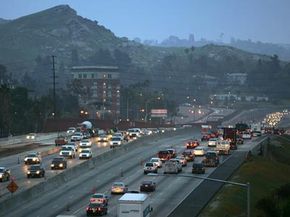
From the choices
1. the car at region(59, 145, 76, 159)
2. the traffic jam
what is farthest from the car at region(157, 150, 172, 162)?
the car at region(59, 145, 76, 159)

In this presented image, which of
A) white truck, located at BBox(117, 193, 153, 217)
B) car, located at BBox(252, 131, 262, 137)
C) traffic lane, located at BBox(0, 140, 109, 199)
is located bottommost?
car, located at BBox(252, 131, 262, 137)

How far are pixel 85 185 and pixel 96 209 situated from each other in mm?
19424

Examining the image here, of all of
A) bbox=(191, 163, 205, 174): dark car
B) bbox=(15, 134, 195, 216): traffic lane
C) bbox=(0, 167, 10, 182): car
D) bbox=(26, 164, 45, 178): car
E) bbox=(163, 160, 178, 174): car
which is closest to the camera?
bbox=(15, 134, 195, 216): traffic lane

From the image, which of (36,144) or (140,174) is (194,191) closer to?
(140,174)

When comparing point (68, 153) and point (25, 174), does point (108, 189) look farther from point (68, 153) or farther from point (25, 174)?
point (68, 153)

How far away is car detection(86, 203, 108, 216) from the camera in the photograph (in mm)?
53344

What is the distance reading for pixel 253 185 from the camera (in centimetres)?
8000

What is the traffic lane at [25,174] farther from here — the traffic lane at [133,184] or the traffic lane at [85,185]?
the traffic lane at [133,184]

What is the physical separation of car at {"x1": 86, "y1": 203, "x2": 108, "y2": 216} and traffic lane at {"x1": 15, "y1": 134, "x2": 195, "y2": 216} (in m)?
3.23

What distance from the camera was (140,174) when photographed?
8212 cm

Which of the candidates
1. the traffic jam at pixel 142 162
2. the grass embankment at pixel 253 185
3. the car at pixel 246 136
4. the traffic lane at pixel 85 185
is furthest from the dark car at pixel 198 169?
the car at pixel 246 136

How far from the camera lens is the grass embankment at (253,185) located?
2319 inches

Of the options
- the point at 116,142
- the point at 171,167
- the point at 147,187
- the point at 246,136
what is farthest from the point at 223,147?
the point at 147,187

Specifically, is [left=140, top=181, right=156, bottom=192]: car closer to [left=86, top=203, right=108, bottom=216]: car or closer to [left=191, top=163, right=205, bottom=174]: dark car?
[left=86, top=203, right=108, bottom=216]: car
